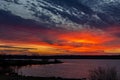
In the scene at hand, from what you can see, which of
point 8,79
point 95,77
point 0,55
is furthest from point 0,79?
point 0,55

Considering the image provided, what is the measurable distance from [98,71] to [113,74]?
4.44 feet

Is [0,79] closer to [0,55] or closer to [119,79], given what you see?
[119,79]

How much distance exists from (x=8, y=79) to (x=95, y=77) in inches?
341

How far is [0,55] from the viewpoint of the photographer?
356ft

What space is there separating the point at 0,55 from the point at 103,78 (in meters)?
89.9

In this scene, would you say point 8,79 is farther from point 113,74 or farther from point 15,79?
point 113,74

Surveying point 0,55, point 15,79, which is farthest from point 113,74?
point 0,55

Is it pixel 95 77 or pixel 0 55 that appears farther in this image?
pixel 0 55

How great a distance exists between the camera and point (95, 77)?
931 inches

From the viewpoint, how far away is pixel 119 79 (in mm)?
23672

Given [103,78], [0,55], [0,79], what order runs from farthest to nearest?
1. [0,55]
2. [0,79]
3. [103,78]

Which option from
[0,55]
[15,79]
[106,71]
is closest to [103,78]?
[106,71]

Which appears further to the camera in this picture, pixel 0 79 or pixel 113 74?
pixel 0 79

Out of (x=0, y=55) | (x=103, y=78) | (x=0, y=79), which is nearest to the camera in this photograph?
(x=103, y=78)
